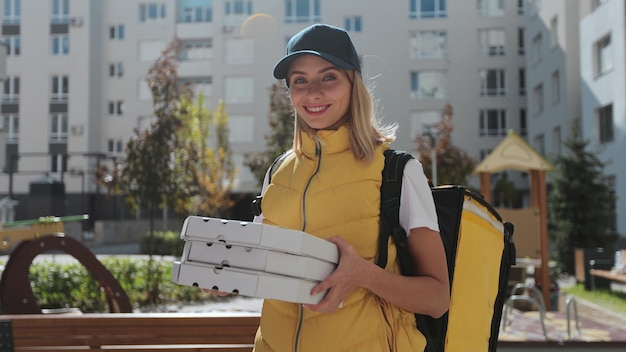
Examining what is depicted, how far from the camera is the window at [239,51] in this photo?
42.3 m

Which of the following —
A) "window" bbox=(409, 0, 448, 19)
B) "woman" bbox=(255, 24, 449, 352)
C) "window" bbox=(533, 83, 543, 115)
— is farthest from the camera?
"window" bbox=(409, 0, 448, 19)

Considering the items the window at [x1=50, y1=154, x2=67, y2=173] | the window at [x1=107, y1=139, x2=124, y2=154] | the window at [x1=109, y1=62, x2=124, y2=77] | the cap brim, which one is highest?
the window at [x1=109, y1=62, x2=124, y2=77]

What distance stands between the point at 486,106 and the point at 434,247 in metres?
40.2

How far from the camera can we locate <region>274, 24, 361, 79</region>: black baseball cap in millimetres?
1725

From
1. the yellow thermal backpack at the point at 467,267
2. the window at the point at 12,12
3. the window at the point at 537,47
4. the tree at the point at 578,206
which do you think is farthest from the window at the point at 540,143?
the yellow thermal backpack at the point at 467,267

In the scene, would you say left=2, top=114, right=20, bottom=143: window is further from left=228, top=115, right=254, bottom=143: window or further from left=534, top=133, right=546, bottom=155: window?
left=534, top=133, right=546, bottom=155: window

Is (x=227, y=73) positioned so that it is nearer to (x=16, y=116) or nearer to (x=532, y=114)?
(x=16, y=116)

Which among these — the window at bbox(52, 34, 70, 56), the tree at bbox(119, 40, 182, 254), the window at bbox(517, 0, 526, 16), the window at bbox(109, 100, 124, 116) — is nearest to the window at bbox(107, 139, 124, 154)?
the window at bbox(109, 100, 124, 116)

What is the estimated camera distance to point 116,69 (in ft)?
144

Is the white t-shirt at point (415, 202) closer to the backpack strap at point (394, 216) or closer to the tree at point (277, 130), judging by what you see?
the backpack strap at point (394, 216)

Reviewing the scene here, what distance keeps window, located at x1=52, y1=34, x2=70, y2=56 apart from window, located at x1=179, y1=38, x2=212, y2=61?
7.34 meters

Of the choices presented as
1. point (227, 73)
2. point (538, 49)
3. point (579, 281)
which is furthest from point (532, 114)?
point (579, 281)

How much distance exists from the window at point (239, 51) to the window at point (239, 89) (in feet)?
3.50

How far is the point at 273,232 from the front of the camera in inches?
54.6
